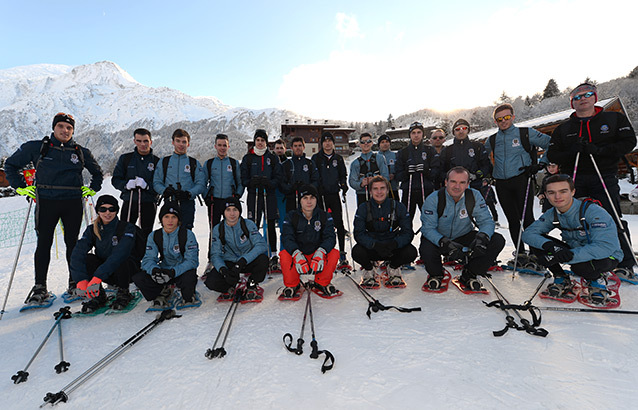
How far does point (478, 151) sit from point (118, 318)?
6487mm

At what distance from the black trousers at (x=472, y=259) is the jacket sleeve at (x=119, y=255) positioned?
4312 mm

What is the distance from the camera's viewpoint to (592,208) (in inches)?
142

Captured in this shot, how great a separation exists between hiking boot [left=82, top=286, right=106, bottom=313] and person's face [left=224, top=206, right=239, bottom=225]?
1.98 meters

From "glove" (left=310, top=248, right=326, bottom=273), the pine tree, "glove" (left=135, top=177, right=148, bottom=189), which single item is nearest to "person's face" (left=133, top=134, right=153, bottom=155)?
"glove" (left=135, top=177, right=148, bottom=189)

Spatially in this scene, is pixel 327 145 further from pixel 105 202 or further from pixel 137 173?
pixel 105 202

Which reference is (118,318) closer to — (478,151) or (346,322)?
(346,322)

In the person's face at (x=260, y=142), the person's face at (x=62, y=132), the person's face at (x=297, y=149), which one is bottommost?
the person's face at (x=297, y=149)

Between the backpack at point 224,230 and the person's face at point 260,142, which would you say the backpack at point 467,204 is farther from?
the person's face at point 260,142

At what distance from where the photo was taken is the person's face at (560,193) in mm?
3648

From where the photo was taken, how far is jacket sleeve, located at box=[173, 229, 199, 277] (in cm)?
401

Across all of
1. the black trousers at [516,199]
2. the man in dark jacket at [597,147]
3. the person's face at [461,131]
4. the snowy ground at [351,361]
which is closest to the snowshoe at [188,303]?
the snowy ground at [351,361]

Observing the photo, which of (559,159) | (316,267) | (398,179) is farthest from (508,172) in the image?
(316,267)

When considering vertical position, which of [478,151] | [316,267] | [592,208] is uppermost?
[478,151]

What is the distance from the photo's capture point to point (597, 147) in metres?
4.11
